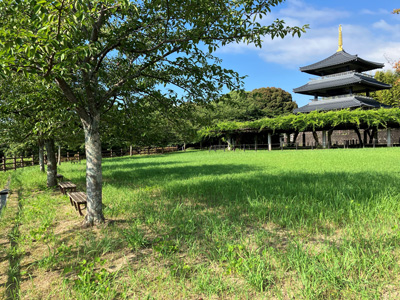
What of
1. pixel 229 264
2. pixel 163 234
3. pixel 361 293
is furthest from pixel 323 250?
pixel 163 234

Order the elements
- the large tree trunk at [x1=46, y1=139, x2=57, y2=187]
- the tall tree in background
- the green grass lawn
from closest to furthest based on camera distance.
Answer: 1. the green grass lawn
2. the large tree trunk at [x1=46, y1=139, x2=57, y2=187]
3. the tall tree in background

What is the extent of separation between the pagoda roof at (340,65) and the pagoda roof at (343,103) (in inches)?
181

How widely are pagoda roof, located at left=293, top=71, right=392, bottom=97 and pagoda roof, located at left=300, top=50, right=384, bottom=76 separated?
54.8 inches

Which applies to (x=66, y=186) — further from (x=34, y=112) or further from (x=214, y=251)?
(x=214, y=251)

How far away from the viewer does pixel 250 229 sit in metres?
4.48

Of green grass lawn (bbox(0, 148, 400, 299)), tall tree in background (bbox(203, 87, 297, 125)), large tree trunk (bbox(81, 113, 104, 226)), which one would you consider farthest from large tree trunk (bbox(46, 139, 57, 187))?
tall tree in background (bbox(203, 87, 297, 125))

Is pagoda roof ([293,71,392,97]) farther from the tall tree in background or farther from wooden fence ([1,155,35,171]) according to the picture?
wooden fence ([1,155,35,171])

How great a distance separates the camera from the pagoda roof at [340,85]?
34.6 meters

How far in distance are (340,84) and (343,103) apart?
98.6 inches

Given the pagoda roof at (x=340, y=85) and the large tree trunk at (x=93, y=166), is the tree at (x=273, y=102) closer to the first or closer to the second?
the pagoda roof at (x=340, y=85)

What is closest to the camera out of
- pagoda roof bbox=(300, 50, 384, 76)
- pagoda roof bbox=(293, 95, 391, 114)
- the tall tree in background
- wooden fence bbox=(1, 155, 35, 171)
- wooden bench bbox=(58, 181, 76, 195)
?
wooden bench bbox=(58, 181, 76, 195)

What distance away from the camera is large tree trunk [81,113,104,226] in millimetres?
5020

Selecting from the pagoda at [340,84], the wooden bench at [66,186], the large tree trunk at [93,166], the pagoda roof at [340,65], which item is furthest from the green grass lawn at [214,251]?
the pagoda roof at [340,65]

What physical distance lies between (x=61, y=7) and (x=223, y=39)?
110 inches
